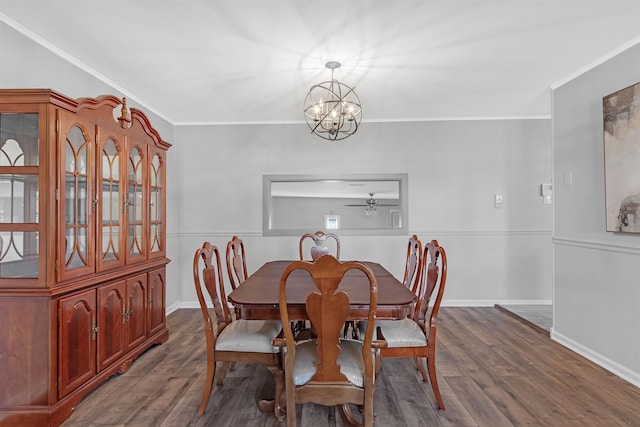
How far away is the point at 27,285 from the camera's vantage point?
74.3 inches

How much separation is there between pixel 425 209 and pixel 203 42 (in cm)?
318

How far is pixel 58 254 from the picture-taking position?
1.93m

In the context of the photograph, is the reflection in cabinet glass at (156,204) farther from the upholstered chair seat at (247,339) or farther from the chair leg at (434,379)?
the chair leg at (434,379)

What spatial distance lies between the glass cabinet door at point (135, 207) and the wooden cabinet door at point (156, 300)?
0.26m

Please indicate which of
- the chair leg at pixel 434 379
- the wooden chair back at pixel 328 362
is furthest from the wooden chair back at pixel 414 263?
the wooden chair back at pixel 328 362

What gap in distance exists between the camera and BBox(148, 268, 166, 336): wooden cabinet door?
9.80ft

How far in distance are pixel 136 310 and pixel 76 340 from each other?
0.67m

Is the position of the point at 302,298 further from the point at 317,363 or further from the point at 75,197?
the point at 75,197

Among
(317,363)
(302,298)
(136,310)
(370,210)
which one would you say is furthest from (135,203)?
(370,210)

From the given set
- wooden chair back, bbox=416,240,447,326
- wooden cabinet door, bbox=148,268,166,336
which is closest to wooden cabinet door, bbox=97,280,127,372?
wooden cabinet door, bbox=148,268,166,336

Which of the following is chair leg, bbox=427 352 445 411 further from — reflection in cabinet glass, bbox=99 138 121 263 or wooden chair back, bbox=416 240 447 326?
reflection in cabinet glass, bbox=99 138 121 263

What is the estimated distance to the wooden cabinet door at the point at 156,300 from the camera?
299 cm

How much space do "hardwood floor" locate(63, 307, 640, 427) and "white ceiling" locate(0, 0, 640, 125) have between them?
7.96 ft

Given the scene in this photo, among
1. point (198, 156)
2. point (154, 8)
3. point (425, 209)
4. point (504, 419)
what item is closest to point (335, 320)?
point (504, 419)
